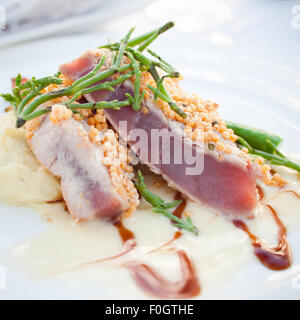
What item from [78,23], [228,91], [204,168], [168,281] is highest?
[78,23]

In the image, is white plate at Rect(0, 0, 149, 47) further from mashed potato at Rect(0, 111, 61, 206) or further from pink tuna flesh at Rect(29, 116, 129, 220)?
pink tuna flesh at Rect(29, 116, 129, 220)

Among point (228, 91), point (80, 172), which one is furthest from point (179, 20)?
point (80, 172)

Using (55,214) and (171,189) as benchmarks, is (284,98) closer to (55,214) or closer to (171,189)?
(171,189)

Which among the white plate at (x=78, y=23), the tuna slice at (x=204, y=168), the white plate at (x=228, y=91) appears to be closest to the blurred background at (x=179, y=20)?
the white plate at (x=78, y=23)

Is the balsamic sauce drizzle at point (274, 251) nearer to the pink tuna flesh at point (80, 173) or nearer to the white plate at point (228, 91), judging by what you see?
the white plate at point (228, 91)

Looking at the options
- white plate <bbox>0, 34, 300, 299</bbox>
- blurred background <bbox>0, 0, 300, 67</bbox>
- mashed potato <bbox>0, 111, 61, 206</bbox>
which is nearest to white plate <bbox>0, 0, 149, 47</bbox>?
blurred background <bbox>0, 0, 300, 67</bbox>

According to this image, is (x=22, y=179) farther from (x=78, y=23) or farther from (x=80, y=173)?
(x=78, y=23)
